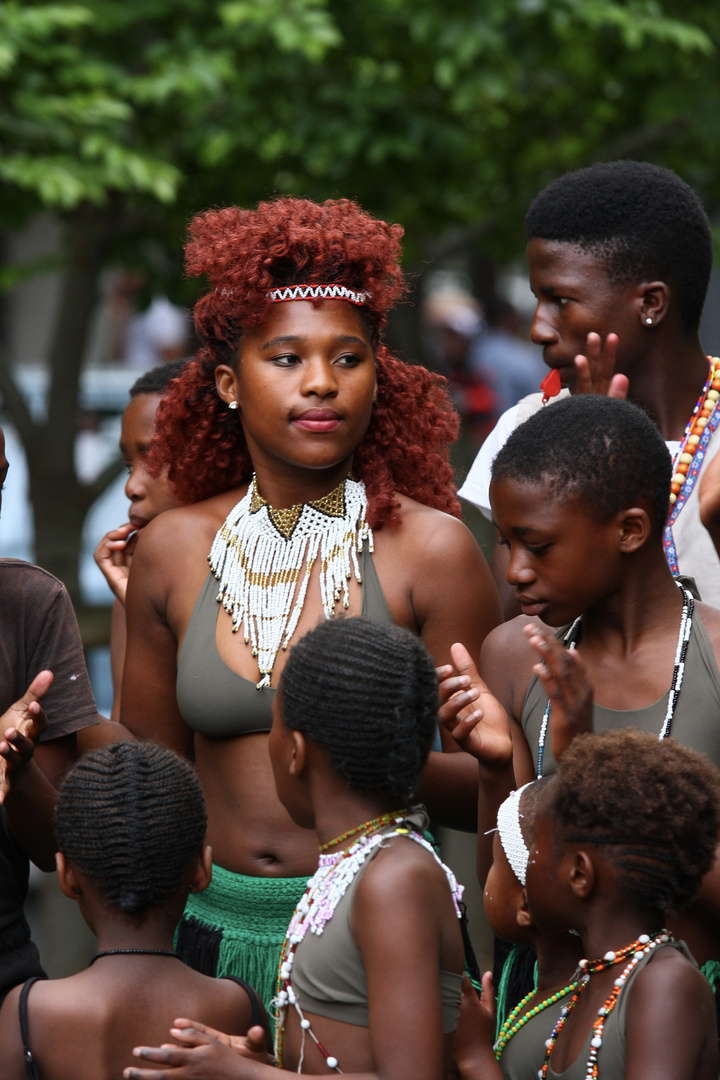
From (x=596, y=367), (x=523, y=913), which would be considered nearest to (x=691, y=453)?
(x=596, y=367)

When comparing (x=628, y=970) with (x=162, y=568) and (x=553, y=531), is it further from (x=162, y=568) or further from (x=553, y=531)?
(x=162, y=568)

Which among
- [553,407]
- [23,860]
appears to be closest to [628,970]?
[553,407]

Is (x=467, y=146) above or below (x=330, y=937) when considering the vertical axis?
above

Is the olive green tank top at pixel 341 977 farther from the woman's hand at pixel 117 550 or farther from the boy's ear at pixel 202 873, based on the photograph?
the woman's hand at pixel 117 550

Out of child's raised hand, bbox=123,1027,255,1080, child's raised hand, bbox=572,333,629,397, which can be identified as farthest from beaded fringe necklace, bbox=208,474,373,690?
child's raised hand, bbox=123,1027,255,1080

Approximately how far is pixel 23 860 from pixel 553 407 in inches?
59.3

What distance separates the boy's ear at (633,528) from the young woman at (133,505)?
1590 millimetres

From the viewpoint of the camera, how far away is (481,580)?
3209 mm

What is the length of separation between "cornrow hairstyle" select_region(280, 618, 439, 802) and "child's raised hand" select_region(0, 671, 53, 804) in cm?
51

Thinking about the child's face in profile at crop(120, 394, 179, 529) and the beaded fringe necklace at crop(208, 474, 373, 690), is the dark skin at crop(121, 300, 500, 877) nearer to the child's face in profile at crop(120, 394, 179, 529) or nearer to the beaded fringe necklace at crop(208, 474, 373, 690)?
the beaded fringe necklace at crop(208, 474, 373, 690)

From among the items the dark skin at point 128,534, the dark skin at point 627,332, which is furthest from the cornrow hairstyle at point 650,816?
the dark skin at point 128,534

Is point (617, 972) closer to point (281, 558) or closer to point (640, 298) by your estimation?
point (281, 558)

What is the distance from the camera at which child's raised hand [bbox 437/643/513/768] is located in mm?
2697

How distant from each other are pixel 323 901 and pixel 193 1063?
13.6 inches
